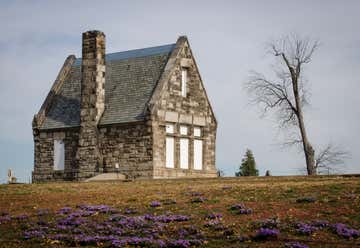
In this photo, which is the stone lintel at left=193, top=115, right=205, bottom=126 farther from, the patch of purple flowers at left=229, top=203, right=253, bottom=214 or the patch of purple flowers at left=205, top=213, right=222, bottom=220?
the patch of purple flowers at left=205, top=213, right=222, bottom=220

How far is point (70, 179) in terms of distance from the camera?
5653cm

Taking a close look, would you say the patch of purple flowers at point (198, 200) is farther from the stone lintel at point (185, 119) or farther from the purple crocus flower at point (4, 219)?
the stone lintel at point (185, 119)

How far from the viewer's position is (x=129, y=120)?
5384 centimetres

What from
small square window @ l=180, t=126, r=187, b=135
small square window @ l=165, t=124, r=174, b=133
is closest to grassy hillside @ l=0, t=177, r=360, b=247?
small square window @ l=165, t=124, r=174, b=133

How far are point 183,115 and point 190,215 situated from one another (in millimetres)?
25668

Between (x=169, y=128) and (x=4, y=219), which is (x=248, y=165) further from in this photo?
(x=4, y=219)

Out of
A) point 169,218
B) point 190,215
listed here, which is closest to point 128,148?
point 190,215

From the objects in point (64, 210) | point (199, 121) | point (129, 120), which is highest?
point (199, 121)

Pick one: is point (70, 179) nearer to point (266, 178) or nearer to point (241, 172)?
point (266, 178)

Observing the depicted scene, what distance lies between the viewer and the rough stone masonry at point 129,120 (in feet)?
175

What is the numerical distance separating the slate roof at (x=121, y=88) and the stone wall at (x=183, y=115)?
1.12 m

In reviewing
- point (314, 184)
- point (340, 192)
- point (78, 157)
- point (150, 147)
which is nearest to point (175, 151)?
point (150, 147)

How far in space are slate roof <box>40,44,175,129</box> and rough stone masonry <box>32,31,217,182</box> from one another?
0.08 meters

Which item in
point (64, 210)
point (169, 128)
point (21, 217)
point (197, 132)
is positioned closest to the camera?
point (21, 217)
